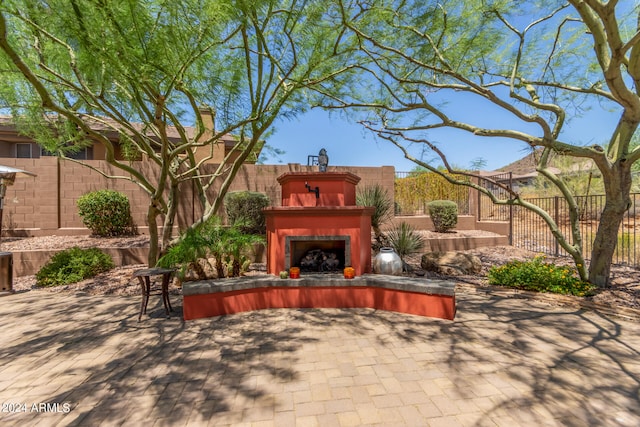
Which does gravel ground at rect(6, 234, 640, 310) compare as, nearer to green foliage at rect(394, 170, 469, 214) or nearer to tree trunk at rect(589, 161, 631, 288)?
tree trunk at rect(589, 161, 631, 288)

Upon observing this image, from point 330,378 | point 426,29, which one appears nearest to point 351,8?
point 426,29

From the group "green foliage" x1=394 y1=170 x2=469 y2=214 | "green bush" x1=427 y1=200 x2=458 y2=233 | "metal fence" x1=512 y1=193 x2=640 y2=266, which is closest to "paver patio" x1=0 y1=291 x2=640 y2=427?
"metal fence" x1=512 y1=193 x2=640 y2=266

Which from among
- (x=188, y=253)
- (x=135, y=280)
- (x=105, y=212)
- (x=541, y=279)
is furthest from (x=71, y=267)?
(x=541, y=279)

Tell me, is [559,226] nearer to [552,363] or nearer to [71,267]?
[552,363]

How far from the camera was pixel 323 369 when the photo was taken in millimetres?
2734

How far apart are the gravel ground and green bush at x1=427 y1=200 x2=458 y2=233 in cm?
46

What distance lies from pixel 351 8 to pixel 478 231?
9037mm

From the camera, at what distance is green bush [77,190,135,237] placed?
8150 mm

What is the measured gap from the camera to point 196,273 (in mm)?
5535

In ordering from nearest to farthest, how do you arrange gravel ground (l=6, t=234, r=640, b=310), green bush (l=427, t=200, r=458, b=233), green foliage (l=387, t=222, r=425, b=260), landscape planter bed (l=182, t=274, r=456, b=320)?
landscape planter bed (l=182, t=274, r=456, b=320), gravel ground (l=6, t=234, r=640, b=310), green foliage (l=387, t=222, r=425, b=260), green bush (l=427, t=200, r=458, b=233)

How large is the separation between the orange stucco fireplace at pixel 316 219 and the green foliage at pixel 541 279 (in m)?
3.10

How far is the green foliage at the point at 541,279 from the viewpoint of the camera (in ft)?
16.3

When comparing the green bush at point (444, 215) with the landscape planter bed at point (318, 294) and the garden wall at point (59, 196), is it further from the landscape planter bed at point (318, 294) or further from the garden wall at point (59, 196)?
the garden wall at point (59, 196)

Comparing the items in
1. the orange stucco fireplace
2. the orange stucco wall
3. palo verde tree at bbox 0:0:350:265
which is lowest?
the orange stucco wall
